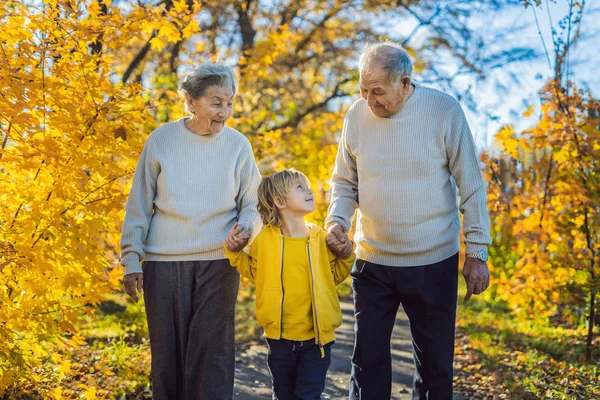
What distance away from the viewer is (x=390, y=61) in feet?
9.91

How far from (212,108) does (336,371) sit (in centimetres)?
284

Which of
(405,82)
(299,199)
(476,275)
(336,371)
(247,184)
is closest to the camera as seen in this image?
(476,275)

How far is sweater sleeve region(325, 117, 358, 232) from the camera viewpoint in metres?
3.32

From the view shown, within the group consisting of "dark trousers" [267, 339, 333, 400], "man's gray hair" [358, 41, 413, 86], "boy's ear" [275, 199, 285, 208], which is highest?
"man's gray hair" [358, 41, 413, 86]

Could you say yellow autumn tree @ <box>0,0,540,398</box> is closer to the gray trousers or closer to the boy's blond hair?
the gray trousers

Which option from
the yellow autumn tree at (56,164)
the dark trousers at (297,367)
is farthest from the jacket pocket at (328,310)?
the yellow autumn tree at (56,164)

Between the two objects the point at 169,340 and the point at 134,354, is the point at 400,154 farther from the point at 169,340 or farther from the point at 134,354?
the point at 134,354

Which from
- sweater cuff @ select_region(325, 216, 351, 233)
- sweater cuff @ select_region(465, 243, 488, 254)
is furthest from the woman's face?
sweater cuff @ select_region(465, 243, 488, 254)

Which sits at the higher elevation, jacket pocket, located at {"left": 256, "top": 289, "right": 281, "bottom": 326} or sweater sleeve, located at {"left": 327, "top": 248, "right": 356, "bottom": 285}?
sweater sleeve, located at {"left": 327, "top": 248, "right": 356, "bottom": 285}

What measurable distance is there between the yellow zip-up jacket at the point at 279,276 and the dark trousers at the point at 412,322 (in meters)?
0.14

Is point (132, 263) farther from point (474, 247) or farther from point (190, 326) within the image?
point (474, 247)

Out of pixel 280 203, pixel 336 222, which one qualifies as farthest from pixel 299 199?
pixel 336 222

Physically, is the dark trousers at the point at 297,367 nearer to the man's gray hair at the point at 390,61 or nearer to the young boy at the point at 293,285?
the young boy at the point at 293,285

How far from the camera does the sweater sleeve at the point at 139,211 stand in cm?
328
